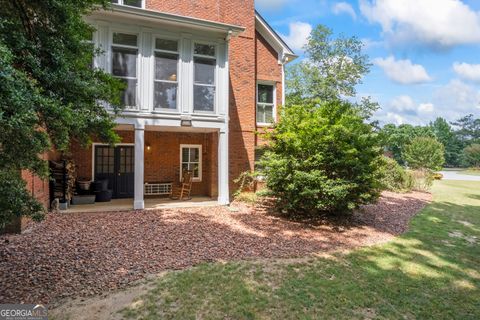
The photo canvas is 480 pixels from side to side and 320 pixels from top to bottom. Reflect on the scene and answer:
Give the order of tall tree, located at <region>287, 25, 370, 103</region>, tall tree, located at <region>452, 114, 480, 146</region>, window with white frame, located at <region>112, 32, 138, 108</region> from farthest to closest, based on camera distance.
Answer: tall tree, located at <region>452, 114, 480, 146</region> < tall tree, located at <region>287, 25, 370, 103</region> < window with white frame, located at <region>112, 32, 138, 108</region>

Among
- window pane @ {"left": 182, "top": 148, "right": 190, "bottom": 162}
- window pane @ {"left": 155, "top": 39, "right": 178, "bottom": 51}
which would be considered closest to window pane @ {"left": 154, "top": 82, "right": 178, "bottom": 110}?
window pane @ {"left": 155, "top": 39, "right": 178, "bottom": 51}

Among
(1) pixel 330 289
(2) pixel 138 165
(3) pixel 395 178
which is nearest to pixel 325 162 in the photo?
(1) pixel 330 289

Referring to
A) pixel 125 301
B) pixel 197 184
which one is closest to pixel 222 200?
pixel 197 184

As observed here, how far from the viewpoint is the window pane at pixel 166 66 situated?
10.1 meters

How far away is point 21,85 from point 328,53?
26.1m

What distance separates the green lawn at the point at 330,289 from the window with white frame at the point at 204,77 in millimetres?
6655

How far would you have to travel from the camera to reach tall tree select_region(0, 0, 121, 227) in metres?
3.15

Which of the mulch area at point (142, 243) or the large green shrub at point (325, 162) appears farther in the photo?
the large green shrub at point (325, 162)

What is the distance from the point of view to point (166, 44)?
10.2 metres

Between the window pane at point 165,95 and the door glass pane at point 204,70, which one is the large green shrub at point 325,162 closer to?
the door glass pane at point 204,70

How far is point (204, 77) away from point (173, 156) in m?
3.94

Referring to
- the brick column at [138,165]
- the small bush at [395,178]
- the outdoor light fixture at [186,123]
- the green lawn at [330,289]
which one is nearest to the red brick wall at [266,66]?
the outdoor light fixture at [186,123]

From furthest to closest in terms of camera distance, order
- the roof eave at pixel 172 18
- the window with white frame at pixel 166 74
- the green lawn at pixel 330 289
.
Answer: the window with white frame at pixel 166 74 → the roof eave at pixel 172 18 → the green lawn at pixel 330 289

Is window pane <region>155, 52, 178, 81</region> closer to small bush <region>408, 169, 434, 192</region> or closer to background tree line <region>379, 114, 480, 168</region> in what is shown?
small bush <region>408, 169, 434, 192</region>
